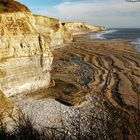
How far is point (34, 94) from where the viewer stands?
974 inches

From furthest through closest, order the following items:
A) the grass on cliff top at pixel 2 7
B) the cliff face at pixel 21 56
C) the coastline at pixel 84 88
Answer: the grass on cliff top at pixel 2 7 < the cliff face at pixel 21 56 < the coastline at pixel 84 88

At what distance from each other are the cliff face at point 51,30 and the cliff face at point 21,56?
94.2 feet

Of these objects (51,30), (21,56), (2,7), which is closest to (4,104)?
(21,56)

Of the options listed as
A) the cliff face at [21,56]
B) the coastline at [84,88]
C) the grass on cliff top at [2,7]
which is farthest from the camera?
the grass on cliff top at [2,7]

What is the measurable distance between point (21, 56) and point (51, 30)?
133 feet

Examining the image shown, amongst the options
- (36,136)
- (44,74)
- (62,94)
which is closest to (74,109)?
(62,94)

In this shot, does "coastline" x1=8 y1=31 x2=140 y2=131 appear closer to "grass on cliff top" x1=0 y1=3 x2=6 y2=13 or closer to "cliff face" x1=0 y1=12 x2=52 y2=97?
"cliff face" x1=0 y1=12 x2=52 y2=97

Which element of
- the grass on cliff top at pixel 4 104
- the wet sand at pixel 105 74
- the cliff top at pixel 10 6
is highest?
the cliff top at pixel 10 6

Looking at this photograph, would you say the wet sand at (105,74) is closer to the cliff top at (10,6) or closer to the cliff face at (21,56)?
the cliff face at (21,56)

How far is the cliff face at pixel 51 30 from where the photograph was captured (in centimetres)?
5697

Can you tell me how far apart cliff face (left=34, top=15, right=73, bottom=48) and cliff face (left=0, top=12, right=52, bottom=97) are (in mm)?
28702

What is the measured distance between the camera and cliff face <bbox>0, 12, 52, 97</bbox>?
2320 centimetres

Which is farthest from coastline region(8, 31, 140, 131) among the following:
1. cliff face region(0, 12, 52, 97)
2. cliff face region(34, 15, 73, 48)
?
cliff face region(34, 15, 73, 48)

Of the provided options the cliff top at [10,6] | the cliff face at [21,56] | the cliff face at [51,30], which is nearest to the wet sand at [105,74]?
the cliff face at [21,56]
